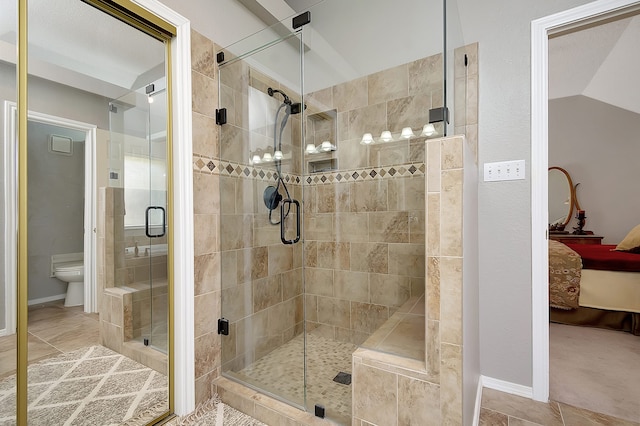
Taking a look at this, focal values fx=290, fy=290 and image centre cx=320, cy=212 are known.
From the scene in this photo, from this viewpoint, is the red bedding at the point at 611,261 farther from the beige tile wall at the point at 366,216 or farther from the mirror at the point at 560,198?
the beige tile wall at the point at 366,216

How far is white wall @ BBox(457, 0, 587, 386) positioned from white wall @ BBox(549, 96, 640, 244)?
3783mm

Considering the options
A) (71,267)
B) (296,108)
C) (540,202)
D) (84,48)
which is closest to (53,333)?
(71,267)

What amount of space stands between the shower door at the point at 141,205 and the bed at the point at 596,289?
11.2ft

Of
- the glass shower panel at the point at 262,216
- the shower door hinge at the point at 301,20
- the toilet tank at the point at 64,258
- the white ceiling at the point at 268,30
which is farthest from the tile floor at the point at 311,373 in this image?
the shower door hinge at the point at 301,20

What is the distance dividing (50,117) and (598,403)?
3.14 metres

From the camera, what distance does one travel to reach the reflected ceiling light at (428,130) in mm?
1450

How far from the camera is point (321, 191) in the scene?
87.2 inches

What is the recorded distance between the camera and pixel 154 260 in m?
1.61

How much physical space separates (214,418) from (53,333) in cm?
89

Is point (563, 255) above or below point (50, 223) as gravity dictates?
below

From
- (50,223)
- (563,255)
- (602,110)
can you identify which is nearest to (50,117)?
(50,223)

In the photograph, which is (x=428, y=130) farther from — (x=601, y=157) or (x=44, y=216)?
(x=601, y=157)

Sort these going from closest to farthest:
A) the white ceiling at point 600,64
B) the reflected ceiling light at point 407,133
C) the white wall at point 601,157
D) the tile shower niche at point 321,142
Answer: the reflected ceiling light at point 407,133 → the tile shower niche at point 321,142 → the white ceiling at point 600,64 → the white wall at point 601,157

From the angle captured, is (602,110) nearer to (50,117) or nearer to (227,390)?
(227,390)
